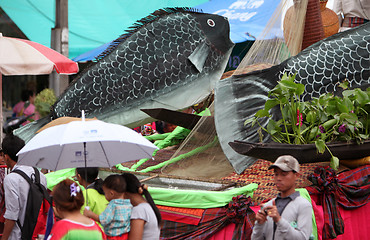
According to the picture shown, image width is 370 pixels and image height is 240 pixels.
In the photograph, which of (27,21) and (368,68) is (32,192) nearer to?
(368,68)

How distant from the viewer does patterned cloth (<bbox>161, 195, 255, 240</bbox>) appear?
4.24 meters

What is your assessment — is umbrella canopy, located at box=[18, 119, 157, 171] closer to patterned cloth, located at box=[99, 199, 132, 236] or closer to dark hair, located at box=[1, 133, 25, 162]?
patterned cloth, located at box=[99, 199, 132, 236]

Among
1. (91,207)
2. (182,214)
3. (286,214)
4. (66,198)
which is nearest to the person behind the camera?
(66,198)

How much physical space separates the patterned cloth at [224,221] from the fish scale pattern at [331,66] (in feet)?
4.82

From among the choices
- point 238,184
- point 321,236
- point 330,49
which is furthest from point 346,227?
point 330,49

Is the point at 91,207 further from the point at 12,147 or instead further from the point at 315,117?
the point at 315,117

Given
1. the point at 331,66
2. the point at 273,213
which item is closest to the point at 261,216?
the point at 273,213

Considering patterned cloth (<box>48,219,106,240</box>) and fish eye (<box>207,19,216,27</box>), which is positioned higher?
fish eye (<box>207,19,216,27</box>)

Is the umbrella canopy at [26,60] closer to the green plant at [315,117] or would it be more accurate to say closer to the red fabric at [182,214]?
the red fabric at [182,214]

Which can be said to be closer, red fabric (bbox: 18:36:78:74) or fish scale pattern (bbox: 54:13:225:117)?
fish scale pattern (bbox: 54:13:225:117)

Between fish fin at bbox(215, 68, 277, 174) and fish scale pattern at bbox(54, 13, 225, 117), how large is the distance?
2.52 feet

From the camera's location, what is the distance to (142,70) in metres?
5.65

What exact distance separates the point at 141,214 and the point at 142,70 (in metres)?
2.64

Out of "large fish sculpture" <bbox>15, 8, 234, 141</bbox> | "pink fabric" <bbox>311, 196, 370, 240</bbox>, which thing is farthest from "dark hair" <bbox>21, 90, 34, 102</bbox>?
"pink fabric" <bbox>311, 196, 370, 240</bbox>
